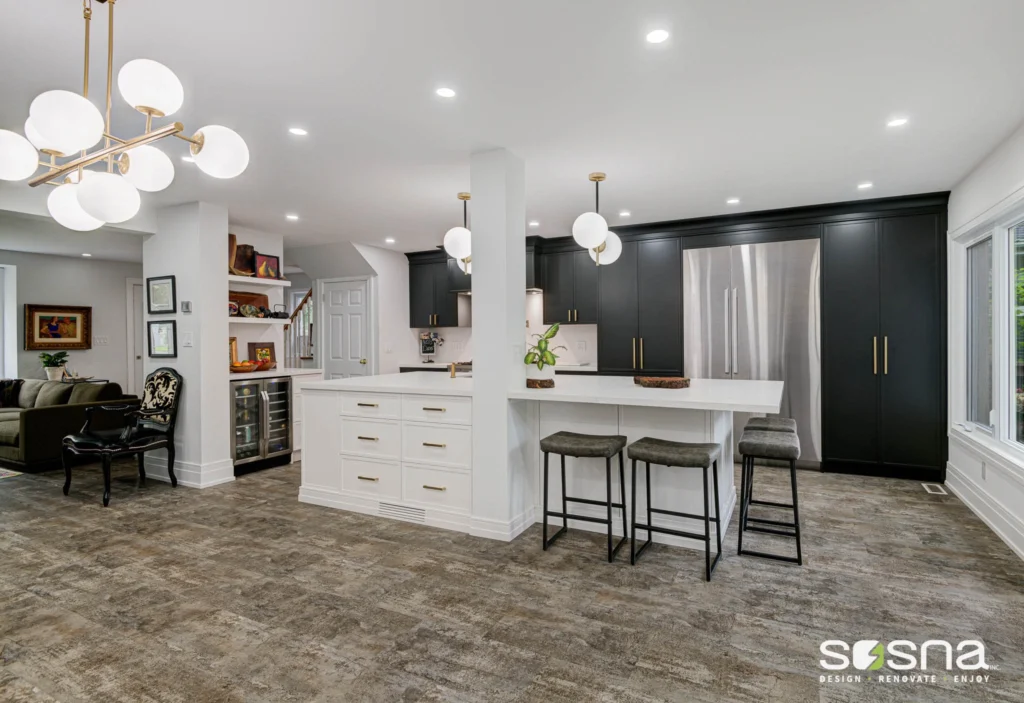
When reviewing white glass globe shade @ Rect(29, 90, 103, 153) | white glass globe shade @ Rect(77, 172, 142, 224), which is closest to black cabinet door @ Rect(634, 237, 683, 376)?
white glass globe shade @ Rect(77, 172, 142, 224)

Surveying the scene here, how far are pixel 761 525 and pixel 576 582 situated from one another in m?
1.52

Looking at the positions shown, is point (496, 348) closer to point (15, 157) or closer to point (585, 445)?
point (585, 445)

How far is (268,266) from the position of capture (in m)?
5.79

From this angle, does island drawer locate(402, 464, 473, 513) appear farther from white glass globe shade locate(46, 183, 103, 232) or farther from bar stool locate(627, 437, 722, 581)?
white glass globe shade locate(46, 183, 103, 232)

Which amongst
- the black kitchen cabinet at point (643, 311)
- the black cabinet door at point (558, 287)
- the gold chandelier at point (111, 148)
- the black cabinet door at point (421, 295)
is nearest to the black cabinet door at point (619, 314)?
the black kitchen cabinet at point (643, 311)

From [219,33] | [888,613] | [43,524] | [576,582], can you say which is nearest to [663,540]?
[576,582]

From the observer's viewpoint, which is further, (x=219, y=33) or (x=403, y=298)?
(x=403, y=298)

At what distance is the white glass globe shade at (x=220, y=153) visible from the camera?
71.6 inches

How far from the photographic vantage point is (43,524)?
12.3 ft

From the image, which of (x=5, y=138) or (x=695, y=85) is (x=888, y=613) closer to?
(x=695, y=85)

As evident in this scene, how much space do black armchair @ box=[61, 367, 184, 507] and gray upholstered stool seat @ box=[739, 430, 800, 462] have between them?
4.49m

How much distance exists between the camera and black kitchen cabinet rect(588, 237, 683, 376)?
5641 mm

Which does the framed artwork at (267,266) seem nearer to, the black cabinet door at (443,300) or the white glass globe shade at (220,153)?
the black cabinet door at (443,300)

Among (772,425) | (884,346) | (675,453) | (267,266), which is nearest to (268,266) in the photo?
Answer: (267,266)
